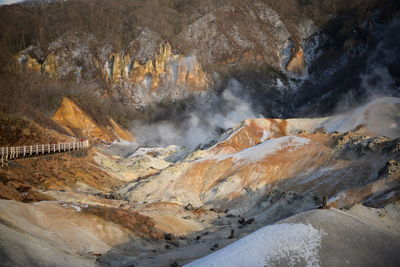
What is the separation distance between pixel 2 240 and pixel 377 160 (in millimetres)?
28042

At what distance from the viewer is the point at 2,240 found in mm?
14555

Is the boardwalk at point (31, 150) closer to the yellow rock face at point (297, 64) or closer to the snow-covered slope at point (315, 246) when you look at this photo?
the snow-covered slope at point (315, 246)

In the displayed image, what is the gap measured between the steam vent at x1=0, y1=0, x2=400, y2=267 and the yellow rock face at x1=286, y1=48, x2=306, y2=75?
1.49ft

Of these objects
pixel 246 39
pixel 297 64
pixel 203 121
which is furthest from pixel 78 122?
pixel 297 64

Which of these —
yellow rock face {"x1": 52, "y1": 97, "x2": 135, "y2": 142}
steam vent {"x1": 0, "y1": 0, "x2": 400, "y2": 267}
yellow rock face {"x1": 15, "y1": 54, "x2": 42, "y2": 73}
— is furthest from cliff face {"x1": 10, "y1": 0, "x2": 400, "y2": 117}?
yellow rock face {"x1": 52, "y1": 97, "x2": 135, "y2": 142}

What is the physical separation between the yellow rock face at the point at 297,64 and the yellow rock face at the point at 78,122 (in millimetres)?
66730

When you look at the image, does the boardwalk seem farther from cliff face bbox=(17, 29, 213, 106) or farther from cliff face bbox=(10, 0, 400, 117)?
cliff face bbox=(10, 0, 400, 117)

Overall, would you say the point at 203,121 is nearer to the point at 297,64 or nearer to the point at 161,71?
the point at 161,71

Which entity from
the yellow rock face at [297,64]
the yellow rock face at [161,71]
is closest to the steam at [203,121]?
the yellow rock face at [161,71]

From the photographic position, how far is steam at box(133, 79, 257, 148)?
110 meters

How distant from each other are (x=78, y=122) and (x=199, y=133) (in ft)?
103

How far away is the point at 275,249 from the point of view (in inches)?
516

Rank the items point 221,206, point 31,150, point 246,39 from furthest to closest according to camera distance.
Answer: point 246,39, point 31,150, point 221,206

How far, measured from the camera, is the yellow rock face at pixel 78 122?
88.3 meters
